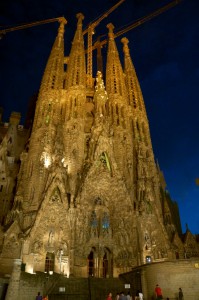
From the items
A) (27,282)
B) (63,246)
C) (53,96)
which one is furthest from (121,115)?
(27,282)

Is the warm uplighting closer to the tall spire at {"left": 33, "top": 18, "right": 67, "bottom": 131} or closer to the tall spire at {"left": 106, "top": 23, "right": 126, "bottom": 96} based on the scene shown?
the tall spire at {"left": 33, "top": 18, "right": 67, "bottom": 131}

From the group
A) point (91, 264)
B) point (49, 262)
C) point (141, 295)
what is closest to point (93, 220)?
point (91, 264)

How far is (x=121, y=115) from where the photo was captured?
3847 cm

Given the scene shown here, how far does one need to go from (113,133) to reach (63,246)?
52.8ft

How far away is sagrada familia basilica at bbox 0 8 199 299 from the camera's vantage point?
2541 centimetres

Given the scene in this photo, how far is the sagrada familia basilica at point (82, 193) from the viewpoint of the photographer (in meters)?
25.4

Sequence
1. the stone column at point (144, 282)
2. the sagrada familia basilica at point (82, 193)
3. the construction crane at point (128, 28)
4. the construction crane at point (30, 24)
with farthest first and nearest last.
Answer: the construction crane at point (128, 28)
the construction crane at point (30, 24)
the sagrada familia basilica at point (82, 193)
the stone column at point (144, 282)

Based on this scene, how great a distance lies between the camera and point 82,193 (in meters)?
28.8

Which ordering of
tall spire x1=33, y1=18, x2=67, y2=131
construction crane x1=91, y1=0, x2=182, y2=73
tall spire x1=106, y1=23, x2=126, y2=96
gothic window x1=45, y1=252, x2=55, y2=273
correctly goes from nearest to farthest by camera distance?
1. gothic window x1=45, y1=252, x2=55, y2=273
2. tall spire x1=33, y1=18, x2=67, y2=131
3. tall spire x1=106, y1=23, x2=126, y2=96
4. construction crane x1=91, y1=0, x2=182, y2=73

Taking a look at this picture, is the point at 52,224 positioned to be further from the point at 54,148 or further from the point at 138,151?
the point at 138,151

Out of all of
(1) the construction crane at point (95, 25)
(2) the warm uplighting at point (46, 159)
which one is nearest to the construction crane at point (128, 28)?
(1) the construction crane at point (95, 25)

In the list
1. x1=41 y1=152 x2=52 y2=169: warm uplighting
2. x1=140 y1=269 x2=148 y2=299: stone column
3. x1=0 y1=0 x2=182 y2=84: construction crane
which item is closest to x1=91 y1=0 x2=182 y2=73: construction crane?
x1=0 y1=0 x2=182 y2=84: construction crane

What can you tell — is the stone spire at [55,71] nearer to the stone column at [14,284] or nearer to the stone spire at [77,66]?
the stone spire at [77,66]

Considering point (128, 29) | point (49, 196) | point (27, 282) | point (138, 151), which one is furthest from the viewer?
point (128, 29)
